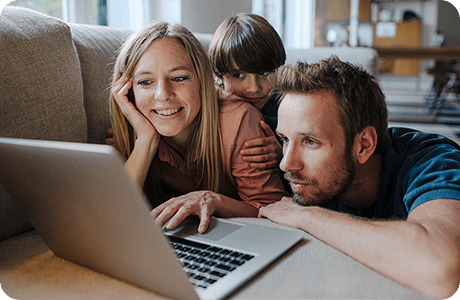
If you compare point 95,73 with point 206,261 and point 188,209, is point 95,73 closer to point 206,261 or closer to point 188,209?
point 188,209

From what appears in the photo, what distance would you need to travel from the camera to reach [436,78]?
238 inches

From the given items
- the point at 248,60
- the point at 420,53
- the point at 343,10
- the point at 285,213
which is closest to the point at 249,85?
the point at 248,60

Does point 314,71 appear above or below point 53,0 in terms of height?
below

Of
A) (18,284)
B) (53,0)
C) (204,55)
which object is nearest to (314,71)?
(204,55)

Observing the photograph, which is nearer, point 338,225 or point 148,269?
point 148,269

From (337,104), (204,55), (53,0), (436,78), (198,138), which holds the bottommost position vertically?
(436,78)

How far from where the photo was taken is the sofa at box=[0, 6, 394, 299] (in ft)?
2.11

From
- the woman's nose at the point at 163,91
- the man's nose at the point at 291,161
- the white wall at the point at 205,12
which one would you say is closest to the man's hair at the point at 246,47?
Result: the woman's nose at the point at 163,91

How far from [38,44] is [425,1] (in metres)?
9.67

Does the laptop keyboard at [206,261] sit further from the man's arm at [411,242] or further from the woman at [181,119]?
the woman at [181,119]

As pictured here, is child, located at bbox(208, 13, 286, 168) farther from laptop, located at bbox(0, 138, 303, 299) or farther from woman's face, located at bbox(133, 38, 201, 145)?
laptop, located at bbox(0, 138, 303, 299)

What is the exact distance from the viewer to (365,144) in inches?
41.1

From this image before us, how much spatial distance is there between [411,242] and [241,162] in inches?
21.9

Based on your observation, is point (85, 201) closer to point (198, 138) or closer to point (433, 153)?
point (198, 138)
